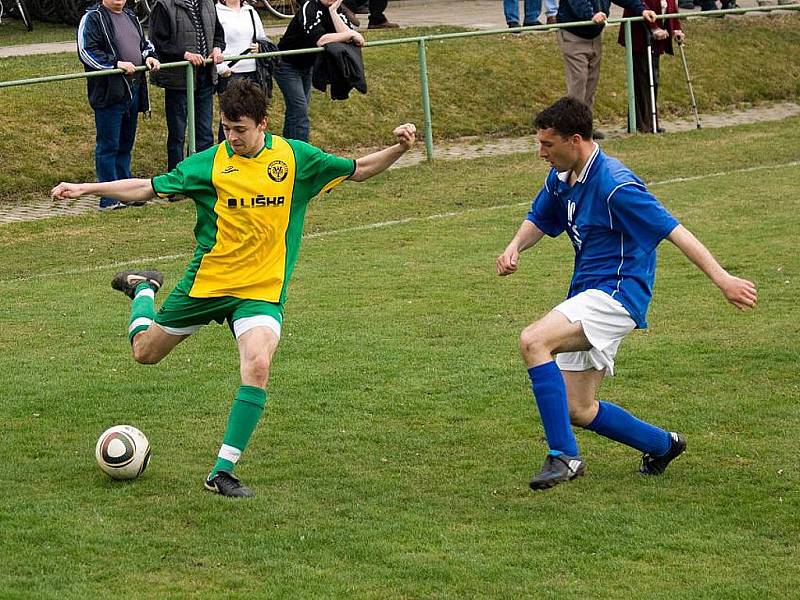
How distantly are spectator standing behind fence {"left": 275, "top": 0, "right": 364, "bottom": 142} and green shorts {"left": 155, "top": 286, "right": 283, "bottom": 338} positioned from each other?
8.04 metres

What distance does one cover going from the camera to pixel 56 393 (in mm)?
8078

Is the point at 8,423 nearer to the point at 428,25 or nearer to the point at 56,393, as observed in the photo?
the point at 56,393

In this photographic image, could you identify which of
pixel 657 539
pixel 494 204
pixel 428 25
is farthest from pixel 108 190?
pixel 428 25

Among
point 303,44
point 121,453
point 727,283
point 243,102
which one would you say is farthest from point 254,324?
point 303,44

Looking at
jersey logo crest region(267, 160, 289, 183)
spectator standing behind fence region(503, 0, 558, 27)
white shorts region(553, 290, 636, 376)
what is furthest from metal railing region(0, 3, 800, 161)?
white shorts region(553, 290, 636, 376)

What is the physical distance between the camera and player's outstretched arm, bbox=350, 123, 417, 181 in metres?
6.70

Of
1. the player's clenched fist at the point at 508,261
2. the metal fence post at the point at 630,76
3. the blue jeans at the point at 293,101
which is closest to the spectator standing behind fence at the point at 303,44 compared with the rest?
the blue jeans at the point at 293,101

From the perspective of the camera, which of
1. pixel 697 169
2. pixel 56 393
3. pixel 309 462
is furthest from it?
pixel 697 169

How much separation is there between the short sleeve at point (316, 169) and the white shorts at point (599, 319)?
132 centimetres

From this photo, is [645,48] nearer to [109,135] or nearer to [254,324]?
[109,135]

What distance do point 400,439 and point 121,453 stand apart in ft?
4.88

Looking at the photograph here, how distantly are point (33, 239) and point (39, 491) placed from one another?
705cm

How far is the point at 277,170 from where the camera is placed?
6.64 m

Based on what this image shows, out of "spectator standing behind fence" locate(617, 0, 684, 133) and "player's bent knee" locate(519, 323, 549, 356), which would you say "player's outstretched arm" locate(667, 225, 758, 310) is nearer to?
"player's bent knee" locate(519, 323, 549, 356)
